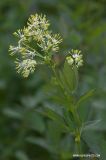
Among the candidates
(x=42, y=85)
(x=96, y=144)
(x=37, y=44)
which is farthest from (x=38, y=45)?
(x=42, y=85)

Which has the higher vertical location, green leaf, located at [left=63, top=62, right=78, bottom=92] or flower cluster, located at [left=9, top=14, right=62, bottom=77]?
flower cluster, located at [left=9, top=14, right=62, bottom=77]

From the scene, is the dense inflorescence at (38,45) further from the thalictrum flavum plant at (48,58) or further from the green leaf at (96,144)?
the green leaf at (96,144)

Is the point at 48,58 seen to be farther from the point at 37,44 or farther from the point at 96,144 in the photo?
the point at 96,144

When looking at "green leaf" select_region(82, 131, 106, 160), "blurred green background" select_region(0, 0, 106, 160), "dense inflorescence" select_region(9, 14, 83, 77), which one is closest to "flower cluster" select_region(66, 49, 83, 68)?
"dense inflorescence" select_region(9, 14, 83, 77)

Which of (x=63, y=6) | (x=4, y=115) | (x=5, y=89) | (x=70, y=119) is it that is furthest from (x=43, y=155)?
(x=70, y=119)

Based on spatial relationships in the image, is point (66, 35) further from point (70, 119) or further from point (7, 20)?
point (70, 119)

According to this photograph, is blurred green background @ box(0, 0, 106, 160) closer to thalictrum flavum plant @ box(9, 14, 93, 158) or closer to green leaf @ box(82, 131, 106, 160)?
green leaf @ box(82, 131, 106, 160)

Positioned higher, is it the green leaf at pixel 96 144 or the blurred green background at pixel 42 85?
the blurred green background at pixel 42 85

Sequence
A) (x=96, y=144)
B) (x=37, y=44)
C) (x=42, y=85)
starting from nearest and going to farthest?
(x=37, y=44) < (x=96, y=144) < (x=42, y=85)

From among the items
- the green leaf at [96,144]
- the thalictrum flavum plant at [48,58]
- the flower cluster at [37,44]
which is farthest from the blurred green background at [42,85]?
the flower cluster at [37,44]
